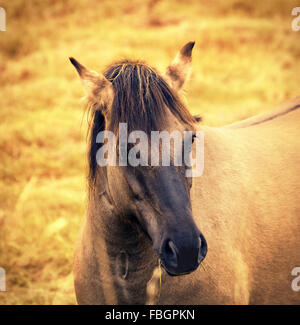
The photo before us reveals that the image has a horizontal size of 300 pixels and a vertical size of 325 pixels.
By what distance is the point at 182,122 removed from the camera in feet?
6.40

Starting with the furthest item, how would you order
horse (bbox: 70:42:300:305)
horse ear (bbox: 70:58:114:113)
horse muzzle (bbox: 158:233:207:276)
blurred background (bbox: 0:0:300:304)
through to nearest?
blurred background (bbox: 0:0:300:304) < horse ear (bbox: 70:58:114:113) < horse (bbox: 70:42:300:305) < horse muzzle (bbox: 158:233:207:276)

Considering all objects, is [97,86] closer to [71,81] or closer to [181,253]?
[181,253]

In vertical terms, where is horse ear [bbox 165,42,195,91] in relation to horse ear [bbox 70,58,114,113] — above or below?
above

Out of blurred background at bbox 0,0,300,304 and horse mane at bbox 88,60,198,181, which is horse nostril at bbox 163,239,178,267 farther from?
blurred background at bbox 0,0,300,304

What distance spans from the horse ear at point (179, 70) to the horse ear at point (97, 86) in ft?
1.14

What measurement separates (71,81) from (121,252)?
312 inches

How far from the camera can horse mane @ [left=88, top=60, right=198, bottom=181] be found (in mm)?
1879

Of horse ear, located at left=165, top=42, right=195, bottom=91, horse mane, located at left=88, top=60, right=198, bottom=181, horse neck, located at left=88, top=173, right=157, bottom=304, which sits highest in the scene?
horse ear, located at left=165, top=42, right=195, bottom=91

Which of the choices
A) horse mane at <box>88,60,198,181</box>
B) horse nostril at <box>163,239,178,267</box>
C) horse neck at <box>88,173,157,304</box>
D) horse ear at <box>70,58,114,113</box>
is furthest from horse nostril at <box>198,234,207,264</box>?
horse ear at <box>70,58,114,113</box>

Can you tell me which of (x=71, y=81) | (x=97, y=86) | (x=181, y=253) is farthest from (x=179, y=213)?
(x=71, y=81)

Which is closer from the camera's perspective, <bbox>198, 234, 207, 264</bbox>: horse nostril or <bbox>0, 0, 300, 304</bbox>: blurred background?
<bbox>198, 234, 207, 264</bbox>: horse nostril

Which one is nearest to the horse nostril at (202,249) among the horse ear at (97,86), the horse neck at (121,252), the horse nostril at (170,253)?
the horse nostril at (170,253)

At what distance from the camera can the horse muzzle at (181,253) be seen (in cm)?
166
